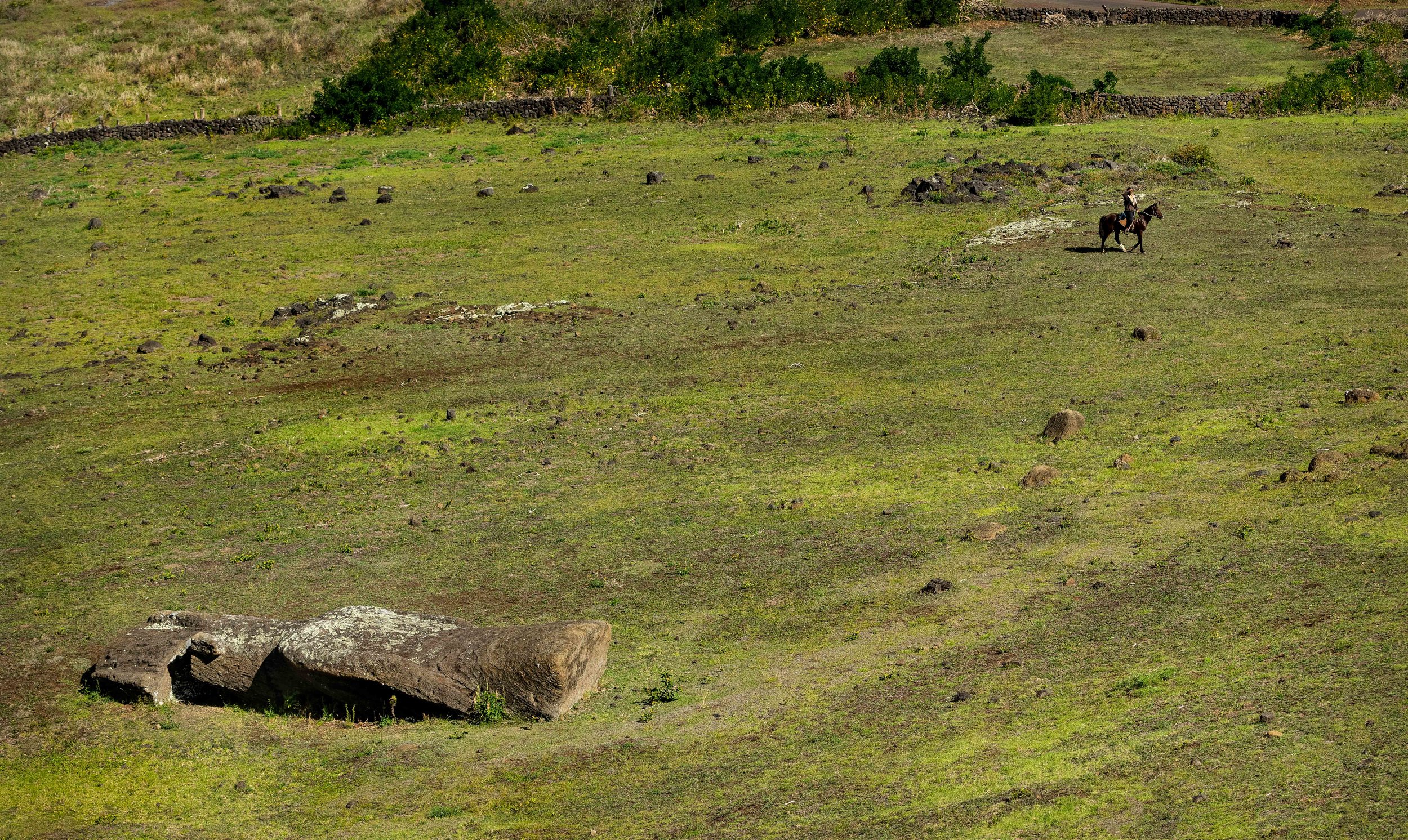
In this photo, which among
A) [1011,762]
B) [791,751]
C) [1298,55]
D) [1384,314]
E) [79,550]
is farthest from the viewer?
[1298,55]

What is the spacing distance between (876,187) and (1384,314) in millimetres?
16302

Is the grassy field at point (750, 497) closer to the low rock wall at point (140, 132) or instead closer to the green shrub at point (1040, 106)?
the green shrub at point (1040, 106)

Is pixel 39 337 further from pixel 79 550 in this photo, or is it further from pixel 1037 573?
pixel 1037 573

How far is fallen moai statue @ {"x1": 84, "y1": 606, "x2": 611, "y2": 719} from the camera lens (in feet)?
42.2

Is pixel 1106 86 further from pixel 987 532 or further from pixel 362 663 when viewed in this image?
pixel 362 663

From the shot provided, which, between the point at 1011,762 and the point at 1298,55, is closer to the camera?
the point at 1011,762

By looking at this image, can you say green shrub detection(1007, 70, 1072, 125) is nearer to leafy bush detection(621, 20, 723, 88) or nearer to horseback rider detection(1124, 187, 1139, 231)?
leafy bush detection(621, 20, 723, 88)

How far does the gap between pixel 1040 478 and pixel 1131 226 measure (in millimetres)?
14826

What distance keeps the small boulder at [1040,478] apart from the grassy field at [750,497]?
0.62ft

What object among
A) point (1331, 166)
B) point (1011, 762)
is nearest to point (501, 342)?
point (1011, 762)

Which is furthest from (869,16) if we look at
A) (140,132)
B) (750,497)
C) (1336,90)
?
(750,497)

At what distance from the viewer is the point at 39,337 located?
29500mm

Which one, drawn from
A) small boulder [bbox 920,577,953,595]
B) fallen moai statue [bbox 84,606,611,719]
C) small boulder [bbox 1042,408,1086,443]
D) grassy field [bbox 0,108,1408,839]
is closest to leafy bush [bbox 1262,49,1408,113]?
grassy field [bbox 0,108,1408,839]

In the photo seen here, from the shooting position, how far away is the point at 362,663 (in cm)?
1302
